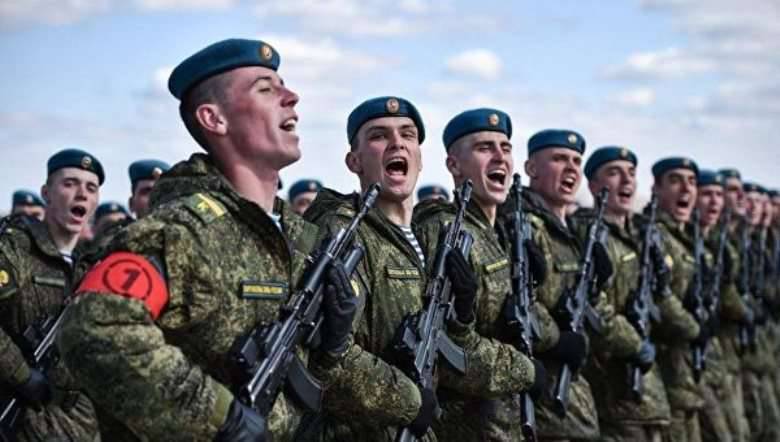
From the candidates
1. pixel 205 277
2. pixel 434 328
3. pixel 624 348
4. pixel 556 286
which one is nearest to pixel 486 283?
pixel 434 328

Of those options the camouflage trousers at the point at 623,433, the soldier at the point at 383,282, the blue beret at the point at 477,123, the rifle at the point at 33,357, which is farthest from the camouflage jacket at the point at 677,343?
the rifle at the point at 33,357

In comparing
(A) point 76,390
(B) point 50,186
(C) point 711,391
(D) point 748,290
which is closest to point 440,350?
(A) point 76,390

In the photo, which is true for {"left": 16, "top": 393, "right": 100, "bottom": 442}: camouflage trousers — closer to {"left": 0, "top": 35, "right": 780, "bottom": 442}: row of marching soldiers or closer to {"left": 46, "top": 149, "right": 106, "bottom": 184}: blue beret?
{"left": 0, "top": 35, "right": 780, "bottom": 442}: row of marching soldiers

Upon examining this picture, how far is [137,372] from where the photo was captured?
3508mm

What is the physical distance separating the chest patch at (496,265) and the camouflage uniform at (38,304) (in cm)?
250

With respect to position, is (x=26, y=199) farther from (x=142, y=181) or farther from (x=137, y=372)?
(x=137, y=372)

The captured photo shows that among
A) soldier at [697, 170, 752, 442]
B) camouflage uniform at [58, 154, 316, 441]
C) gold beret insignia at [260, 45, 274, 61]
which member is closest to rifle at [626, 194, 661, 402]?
soldier at [697, 170, 752, 442]

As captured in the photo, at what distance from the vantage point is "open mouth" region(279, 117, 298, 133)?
14.0 feet

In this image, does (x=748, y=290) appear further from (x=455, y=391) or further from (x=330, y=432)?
(x=330, y=432)

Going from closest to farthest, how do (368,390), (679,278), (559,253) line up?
(368,390) → (559,253) → (679,278)

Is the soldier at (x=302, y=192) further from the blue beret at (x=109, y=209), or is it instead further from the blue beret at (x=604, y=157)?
the blue beret at (x=604, y=157)

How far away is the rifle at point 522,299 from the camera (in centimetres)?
664

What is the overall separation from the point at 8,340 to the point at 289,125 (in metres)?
3.01

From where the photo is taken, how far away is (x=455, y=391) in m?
6.37
